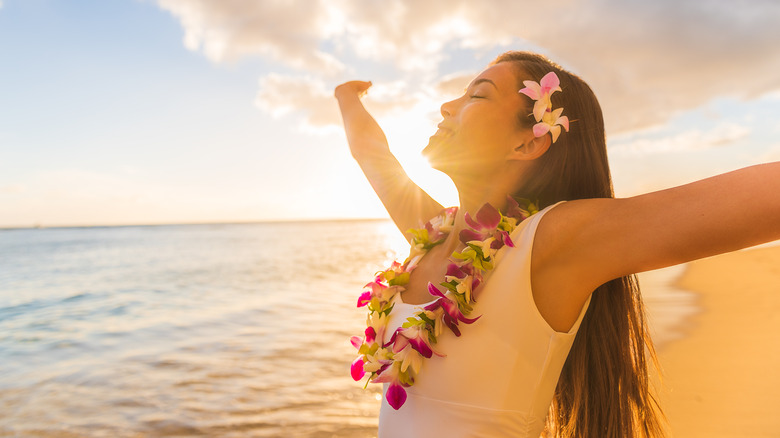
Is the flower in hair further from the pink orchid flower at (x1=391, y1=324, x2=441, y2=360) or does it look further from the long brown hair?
the pink orchid flower at (x1=391, y1=324, x2=441, y2=360)

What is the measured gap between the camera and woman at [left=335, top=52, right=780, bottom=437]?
1424 millimetres

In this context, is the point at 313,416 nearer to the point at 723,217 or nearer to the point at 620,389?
the point at 620,389

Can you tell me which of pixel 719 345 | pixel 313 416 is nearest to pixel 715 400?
pixel 719 345

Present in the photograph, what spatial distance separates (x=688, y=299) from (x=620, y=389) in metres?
8.30

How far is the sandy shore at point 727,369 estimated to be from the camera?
13.1 feet

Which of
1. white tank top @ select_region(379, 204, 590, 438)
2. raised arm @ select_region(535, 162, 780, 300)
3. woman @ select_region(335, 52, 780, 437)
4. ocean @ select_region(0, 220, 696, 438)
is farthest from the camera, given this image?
ocean @ select_region(0, 220, 696, 438)

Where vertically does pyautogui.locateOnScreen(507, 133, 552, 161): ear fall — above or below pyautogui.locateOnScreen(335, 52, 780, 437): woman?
above

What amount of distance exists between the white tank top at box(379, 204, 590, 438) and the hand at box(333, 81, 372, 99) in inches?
66.8

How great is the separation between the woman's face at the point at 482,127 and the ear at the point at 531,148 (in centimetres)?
2

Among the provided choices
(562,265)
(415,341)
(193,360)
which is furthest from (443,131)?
(193,360)

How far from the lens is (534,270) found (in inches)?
68.3

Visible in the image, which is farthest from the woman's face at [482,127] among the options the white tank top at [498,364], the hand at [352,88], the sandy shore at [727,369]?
the sandy shore at [727,369]

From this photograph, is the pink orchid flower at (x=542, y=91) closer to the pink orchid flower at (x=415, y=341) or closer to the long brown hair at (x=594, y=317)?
the long brown hair at (x=594, y=317)

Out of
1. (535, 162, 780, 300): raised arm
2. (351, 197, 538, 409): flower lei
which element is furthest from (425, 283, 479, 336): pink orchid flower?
(535, 162, 780, 300): raised arm
